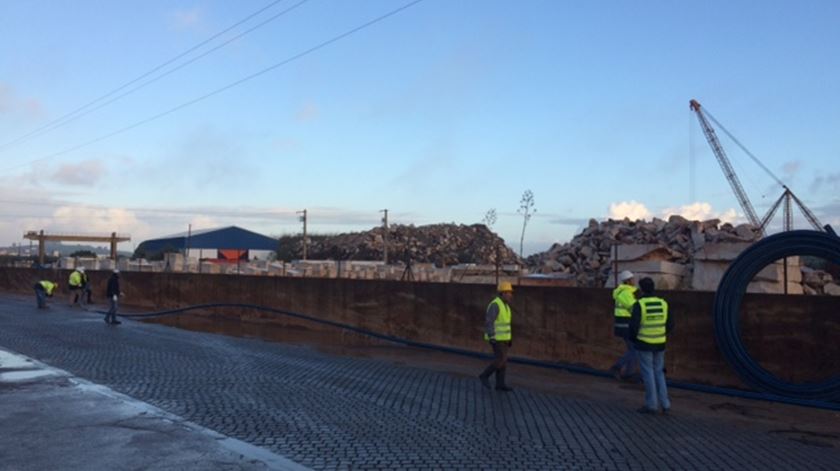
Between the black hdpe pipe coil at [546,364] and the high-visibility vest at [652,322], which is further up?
the high-visibility vest at [652,322]

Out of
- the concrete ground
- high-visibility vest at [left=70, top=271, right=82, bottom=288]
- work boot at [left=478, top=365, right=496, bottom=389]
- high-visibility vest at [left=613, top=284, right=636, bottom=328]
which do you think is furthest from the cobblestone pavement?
high-visibility vest at [left=70, top=271, right=82, bottom=288]

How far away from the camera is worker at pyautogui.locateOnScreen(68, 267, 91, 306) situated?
108ft

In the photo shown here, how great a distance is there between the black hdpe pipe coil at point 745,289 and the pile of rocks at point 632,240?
1077 cm

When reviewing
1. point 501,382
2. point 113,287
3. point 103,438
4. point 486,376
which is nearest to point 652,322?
point 501,382

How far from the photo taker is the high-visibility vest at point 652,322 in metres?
11.2

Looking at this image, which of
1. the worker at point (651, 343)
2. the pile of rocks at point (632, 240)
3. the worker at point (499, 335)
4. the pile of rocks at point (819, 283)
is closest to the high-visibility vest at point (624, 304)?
the worker at point (499, 335)

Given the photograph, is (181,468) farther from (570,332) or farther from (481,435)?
(570,332)

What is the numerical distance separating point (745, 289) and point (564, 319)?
426cm

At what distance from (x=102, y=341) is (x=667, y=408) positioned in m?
13.9

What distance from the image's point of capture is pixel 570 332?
1709cm

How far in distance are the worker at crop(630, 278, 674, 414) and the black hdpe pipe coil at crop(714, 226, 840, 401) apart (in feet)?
8.66

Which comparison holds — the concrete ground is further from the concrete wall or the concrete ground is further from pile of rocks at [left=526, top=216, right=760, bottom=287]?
pile of rocks at [left=526, top=216, right=760, bottom=287]

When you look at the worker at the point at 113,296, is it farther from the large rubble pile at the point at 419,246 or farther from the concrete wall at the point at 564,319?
the large rubble pile at the point at 419,246

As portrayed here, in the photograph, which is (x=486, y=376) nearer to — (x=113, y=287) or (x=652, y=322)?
(x=652, y=322)
